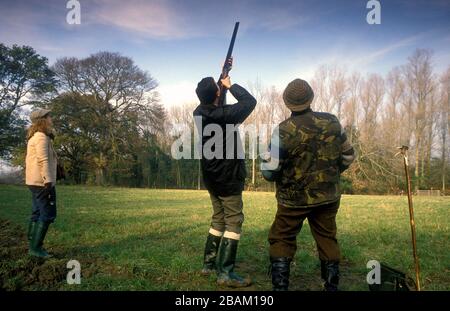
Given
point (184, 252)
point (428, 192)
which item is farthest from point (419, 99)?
point (184, 252)

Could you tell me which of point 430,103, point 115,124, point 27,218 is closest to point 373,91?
point 430,103

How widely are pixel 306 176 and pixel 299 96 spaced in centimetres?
93

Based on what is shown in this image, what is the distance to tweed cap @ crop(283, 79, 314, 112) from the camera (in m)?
3.89

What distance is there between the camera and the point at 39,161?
533 centimetres

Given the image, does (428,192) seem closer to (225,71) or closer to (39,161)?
(225,71)

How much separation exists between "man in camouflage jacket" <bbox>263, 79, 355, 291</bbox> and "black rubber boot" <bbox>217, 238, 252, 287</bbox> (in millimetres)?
529

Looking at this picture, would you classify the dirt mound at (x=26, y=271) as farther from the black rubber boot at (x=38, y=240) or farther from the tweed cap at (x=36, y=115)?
the tweed cap at (x=36, y=115)

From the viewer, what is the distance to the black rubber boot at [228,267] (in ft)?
13.5

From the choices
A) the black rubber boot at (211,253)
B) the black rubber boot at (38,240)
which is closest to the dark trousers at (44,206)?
the black rubber boot at (38,240)

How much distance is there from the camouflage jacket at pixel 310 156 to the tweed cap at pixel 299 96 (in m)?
0.12

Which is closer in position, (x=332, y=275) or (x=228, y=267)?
(x=332, y=275)

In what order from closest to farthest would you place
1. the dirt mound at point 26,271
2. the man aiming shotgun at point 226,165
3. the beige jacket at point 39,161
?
the dirt mound at point 26,271
the man aiming shotgun at point 226,165
the beige jacket at point 39,161
